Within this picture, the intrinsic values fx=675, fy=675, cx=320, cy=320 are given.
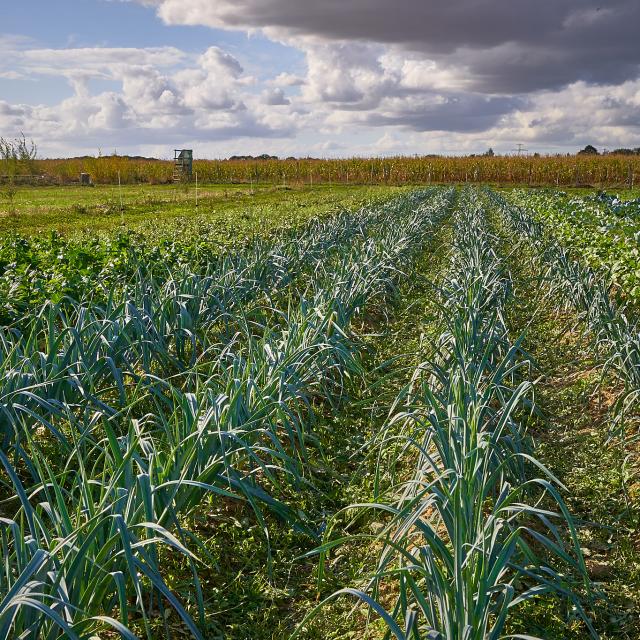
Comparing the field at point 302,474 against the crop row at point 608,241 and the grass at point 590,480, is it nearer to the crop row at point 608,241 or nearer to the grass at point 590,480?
the grass at point 590,480

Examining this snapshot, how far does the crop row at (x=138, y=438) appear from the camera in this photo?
199 cm

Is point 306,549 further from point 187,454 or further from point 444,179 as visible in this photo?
point 444,179

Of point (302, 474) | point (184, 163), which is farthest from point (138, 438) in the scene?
point (184, 163)

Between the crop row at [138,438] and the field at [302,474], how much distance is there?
0.05ft

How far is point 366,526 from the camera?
3445 mm

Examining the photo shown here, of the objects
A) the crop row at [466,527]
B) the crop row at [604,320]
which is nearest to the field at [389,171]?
the crop row at [604,320]

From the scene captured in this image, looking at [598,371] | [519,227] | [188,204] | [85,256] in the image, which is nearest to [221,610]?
[598,371]

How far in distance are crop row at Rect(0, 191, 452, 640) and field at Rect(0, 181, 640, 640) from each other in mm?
15

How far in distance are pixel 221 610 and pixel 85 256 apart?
4.98 metres

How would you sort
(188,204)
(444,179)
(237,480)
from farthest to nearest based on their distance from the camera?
(444,179)
(188,204)
(237,480)

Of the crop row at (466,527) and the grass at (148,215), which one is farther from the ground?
the grass at (148,215)

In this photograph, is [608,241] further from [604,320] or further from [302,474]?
[302,474]

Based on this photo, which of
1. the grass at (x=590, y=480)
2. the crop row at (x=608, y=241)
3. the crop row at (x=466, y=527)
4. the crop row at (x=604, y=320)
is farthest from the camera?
the crop row at (x=608, y=241)

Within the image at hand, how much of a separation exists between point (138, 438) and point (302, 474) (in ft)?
5.31
